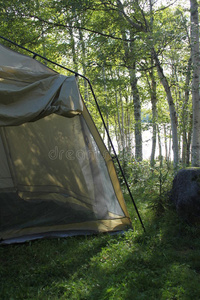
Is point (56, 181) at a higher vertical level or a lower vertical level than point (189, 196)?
higher

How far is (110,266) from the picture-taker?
343 centimetres

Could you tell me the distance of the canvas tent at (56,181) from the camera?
445 cm

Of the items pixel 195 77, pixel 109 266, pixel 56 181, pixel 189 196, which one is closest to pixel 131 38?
pixel 195 77

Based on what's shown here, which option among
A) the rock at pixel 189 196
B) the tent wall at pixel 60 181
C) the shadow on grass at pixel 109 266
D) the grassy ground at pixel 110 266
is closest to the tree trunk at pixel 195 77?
the rock at pixel 189 196

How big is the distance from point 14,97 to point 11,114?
0.26 m

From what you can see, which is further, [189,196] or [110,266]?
[189,196]

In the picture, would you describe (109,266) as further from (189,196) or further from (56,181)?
(56,181)

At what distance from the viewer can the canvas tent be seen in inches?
175

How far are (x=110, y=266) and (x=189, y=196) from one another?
65.0 inches

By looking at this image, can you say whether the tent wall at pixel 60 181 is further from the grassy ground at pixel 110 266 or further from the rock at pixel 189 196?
the rock at pixel 189 196

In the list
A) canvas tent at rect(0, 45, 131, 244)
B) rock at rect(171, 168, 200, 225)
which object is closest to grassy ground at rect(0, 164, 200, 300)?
rock at rect(171, 168, 200, 225)

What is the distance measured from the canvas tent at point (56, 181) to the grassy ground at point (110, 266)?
310 mm

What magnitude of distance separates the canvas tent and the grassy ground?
1.02 feet

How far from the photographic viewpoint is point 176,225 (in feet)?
14.4
